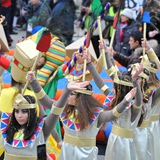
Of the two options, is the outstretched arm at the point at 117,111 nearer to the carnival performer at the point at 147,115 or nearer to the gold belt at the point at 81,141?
the gold belt at the point at 81,141

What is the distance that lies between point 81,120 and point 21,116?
635mm

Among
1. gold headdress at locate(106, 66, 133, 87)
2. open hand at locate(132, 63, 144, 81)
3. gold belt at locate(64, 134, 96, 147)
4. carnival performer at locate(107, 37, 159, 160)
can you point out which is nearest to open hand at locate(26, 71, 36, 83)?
gold belt at locate(64, 134, 96, 147)

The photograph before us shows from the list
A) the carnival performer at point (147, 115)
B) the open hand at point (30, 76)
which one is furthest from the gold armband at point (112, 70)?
the open hand at point (30, 76)

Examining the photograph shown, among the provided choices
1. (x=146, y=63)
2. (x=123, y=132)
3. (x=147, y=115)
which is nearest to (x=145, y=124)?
(x=147, y=115)

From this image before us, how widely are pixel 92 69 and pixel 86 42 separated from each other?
1.73ft

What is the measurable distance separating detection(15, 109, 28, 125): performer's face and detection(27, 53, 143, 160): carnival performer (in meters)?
0.35

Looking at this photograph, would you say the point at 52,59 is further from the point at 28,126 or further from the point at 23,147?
the point at 23,147

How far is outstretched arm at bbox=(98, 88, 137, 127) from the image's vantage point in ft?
15.6

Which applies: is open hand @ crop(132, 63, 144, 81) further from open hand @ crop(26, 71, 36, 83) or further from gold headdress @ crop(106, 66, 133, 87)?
open hand @ crop(26, 71, 36, 83)

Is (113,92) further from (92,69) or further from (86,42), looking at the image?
(86,42)

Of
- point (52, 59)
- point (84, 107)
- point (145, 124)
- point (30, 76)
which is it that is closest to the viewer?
point (30, 76)

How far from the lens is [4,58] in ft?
21.0

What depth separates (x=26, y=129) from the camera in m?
4.60

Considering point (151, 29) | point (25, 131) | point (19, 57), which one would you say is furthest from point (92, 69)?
point (151, 29)
